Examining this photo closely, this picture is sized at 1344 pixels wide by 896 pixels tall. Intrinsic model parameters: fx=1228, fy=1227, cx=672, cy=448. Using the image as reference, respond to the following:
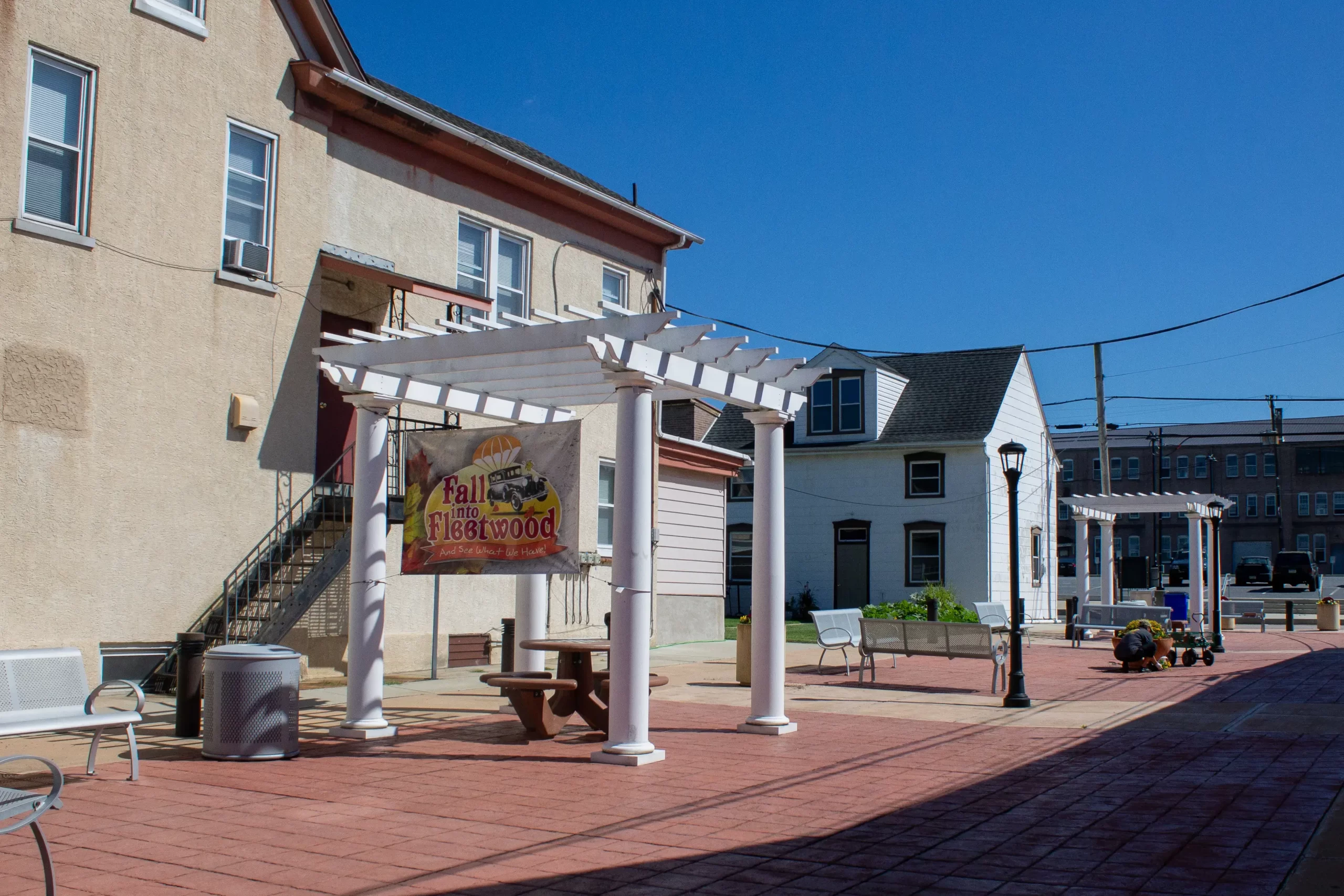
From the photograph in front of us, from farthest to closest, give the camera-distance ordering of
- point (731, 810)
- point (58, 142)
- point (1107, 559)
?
point (1107, 559)
point (58, 142)
point (731, 810)

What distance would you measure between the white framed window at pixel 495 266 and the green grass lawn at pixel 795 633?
7725 millimetres

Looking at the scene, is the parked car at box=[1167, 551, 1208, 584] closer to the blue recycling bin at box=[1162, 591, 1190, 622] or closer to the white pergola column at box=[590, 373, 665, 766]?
the blue recycling bin at box=[1162, 591, 1190, 622]

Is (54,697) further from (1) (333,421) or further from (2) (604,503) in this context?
(2) (604,503)

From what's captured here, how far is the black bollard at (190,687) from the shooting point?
32.9 feet

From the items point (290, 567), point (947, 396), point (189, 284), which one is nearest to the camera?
point (189, 284)

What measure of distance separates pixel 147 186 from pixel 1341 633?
28324mm

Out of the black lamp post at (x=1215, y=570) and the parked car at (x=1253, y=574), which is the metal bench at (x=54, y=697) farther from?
the parked car at (x=1253, y=574)

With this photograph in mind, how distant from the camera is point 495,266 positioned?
18.2 meters

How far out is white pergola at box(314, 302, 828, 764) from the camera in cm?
932

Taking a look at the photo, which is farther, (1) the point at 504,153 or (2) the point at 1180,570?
(2) the point at 1180,570

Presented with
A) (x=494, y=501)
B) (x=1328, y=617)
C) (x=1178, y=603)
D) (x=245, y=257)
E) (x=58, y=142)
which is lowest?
(x=1328, y=617)

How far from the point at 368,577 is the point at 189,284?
5.15 m

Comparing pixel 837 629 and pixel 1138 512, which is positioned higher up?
pixel 1138 512

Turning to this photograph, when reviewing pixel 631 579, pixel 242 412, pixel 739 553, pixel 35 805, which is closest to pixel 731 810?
pixel 631 579
